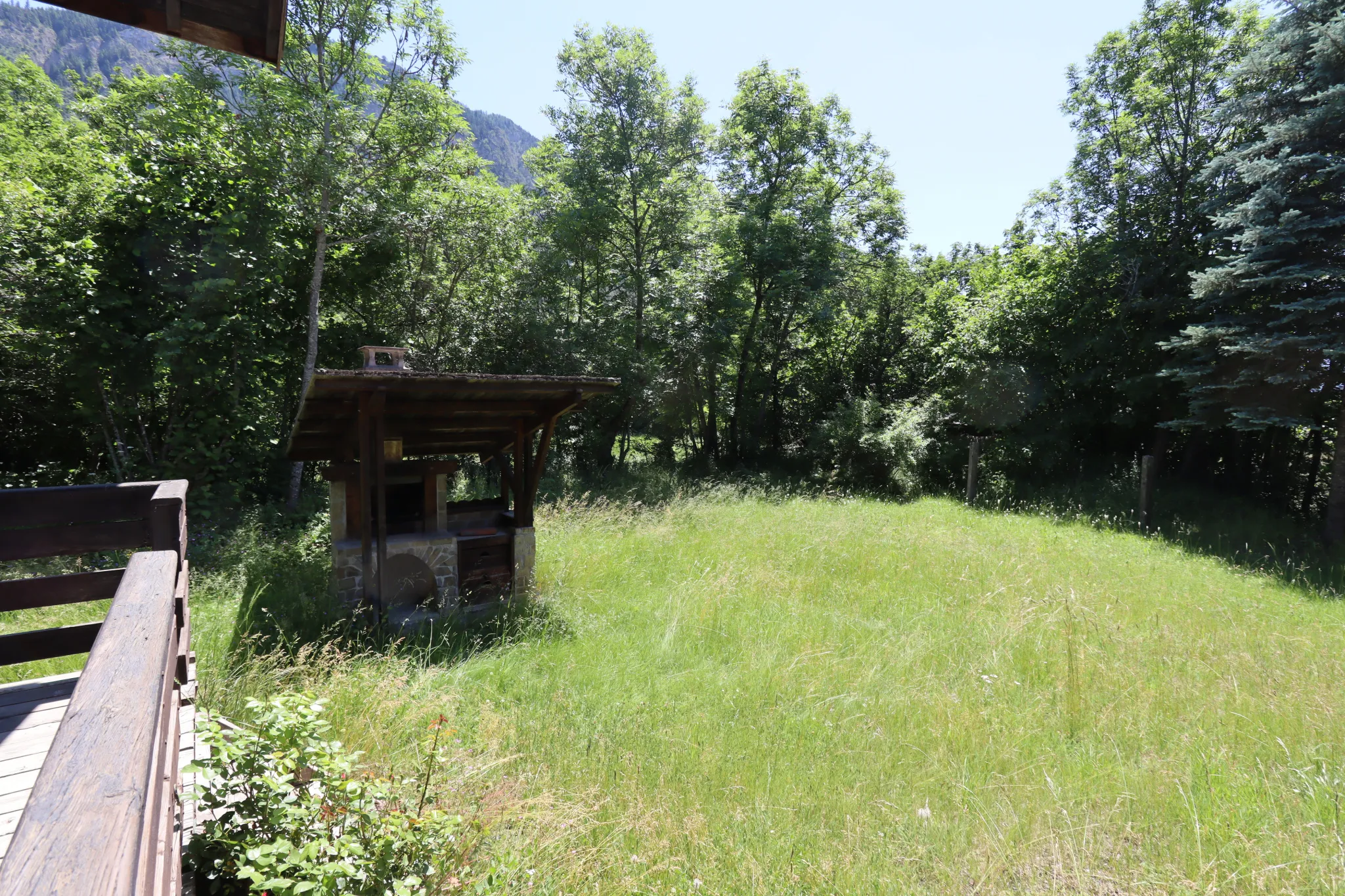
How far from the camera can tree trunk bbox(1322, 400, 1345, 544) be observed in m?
9.69

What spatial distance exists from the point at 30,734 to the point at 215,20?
159 inches

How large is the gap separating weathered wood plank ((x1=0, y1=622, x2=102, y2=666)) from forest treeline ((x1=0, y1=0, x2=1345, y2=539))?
817cm

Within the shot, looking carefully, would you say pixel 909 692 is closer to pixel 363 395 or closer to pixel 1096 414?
pixel 363 395

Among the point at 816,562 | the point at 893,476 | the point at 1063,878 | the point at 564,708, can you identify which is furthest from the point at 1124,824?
the point at 893,476

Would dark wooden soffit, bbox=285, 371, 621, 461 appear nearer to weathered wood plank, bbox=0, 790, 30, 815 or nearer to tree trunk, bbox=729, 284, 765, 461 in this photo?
weathered wood plank, bbox=0, 790, 30, 815

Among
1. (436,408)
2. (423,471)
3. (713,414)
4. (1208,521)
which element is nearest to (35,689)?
→ (436,408)

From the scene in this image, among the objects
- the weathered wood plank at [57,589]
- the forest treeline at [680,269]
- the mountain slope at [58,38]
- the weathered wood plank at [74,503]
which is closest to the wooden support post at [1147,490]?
the forest treeline at [680,269]

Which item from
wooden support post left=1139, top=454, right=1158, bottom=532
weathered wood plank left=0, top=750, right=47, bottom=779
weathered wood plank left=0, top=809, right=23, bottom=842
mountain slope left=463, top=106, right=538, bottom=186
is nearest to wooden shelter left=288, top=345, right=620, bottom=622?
weathered wood plank left=0, top=750, right=47, bottom=779

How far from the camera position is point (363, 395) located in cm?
600

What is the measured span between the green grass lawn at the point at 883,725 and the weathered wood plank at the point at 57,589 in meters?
1.44

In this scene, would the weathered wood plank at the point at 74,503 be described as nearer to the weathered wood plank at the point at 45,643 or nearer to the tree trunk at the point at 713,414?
the weathered wood plank at the point at 45,643

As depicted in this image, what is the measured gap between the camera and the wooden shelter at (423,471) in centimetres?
629

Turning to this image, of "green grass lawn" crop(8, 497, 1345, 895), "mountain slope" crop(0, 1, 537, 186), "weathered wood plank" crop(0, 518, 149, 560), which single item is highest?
"mountain slope" crop(0, 1, 537, 186)

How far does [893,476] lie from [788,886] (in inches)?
552
